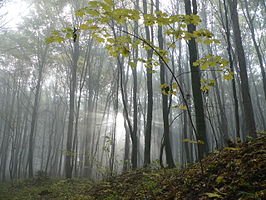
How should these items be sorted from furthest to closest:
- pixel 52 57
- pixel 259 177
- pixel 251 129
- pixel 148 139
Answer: pixel 52 57 < pixel 148 139 < pixel 251 129 < pixel 259 177

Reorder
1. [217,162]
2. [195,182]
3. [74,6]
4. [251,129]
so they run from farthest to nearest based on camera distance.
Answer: [74,6], [251,129], [217,162], [195,182]

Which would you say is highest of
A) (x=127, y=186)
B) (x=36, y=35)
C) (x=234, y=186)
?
(x=36, y=35)

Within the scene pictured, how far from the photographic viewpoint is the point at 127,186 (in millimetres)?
4418

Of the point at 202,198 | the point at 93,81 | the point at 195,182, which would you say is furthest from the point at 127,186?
the point at 93,81

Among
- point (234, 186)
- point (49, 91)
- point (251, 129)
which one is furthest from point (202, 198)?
point (49, 91)

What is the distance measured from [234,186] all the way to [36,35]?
13859mm

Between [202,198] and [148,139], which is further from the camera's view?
[148,139]

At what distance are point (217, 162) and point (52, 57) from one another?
13.5 meters

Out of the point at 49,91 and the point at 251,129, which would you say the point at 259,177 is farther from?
the point at 49,91

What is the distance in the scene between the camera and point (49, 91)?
21.2 metres

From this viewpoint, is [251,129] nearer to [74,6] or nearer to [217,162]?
[217,162]

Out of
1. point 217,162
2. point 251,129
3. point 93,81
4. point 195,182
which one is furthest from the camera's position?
point 93,81

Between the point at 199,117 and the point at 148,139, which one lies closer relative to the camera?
the point at 199,117

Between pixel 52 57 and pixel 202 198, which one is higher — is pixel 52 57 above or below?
above
